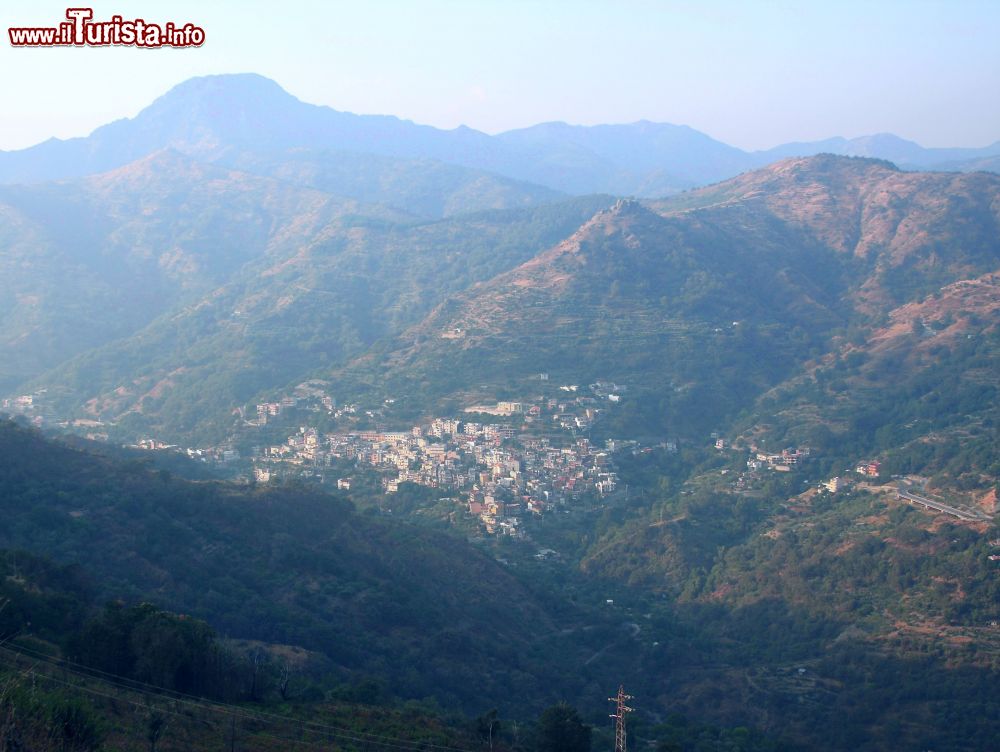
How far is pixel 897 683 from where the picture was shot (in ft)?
92.2

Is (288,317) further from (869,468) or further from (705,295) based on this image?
(869,468)

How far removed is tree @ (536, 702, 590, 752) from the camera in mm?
19672

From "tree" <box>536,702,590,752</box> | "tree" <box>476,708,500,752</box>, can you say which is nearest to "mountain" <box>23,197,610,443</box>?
"tree" <box>476,708,500,752</box>

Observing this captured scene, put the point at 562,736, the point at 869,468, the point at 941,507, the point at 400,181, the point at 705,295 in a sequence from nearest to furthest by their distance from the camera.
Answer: the point at 562,736
the point at 941,507
the point at 869,468
the point at 705,295
the point at 400,181

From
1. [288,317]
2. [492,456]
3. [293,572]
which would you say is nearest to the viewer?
[293,572]

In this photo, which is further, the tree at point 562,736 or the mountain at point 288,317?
the mountain at point 288,317

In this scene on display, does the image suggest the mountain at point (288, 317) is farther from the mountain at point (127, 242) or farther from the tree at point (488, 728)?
the tree at point (488, 728)

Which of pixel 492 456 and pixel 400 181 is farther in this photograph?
pixel 400 181

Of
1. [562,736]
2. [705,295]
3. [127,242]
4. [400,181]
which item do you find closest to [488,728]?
[562,736]

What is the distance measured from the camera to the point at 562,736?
19.7m

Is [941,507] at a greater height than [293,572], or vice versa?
[941,507]

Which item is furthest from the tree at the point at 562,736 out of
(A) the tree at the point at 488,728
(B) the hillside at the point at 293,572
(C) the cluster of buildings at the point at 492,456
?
(C) the cluster of buildings at the point at 492,456

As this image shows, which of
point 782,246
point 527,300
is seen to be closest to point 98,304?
point 527,300

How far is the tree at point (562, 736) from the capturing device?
19.7 m
